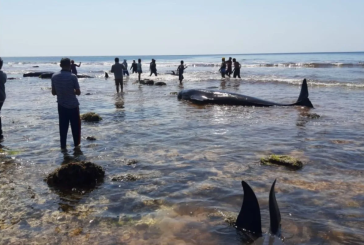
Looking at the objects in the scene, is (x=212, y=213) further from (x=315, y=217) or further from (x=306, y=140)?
(x=306, y=140)

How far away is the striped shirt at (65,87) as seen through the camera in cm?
739

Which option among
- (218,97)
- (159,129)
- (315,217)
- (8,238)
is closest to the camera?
(8,238)

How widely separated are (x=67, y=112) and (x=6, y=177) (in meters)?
2.17

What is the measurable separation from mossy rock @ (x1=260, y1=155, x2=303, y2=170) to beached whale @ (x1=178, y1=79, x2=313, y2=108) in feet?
24.2

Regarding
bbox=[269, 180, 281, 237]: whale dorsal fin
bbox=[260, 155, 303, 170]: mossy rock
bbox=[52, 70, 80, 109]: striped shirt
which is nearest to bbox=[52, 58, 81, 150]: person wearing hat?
bbox=[52, 70, 80, 109]: striped shirt

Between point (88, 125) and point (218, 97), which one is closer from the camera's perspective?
point (88, 125)

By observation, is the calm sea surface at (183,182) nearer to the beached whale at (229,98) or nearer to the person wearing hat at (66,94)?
the person wearing hat at (66,94)

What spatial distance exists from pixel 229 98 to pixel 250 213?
34.0 feet

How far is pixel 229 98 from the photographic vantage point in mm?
14062

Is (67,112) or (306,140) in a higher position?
(67,112)

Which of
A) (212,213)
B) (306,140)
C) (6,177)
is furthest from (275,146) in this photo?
(6,177)

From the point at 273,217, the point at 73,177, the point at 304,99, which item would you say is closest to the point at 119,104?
the point at 304,99

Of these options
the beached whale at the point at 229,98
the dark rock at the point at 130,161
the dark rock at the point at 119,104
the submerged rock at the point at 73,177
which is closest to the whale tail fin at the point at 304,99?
the beached whale at the point at 229,98

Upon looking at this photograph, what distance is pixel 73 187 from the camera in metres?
5.34
